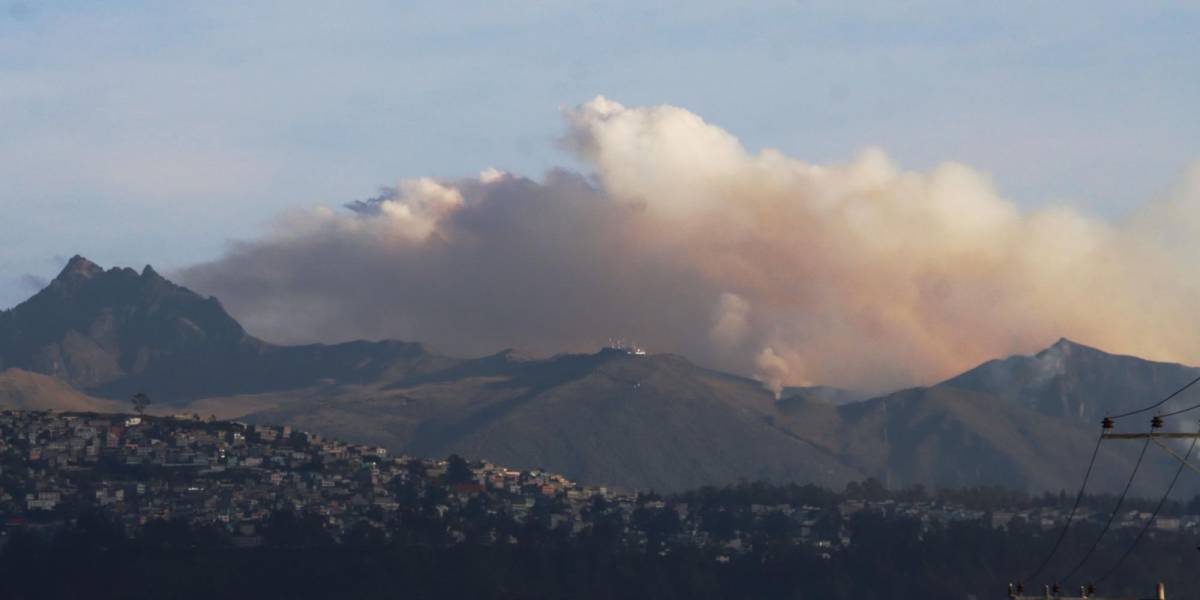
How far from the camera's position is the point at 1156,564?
197125 mm

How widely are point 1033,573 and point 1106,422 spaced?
13031 centimetres

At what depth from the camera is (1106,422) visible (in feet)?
235

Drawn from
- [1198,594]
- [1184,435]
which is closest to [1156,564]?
[1198,594]

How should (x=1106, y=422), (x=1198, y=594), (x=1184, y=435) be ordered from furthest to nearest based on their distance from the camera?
(x=1198, y=594) < (x=1184, y=435) < (x=1106, y=422)

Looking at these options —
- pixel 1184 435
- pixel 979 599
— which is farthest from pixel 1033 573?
pixel 1184 435

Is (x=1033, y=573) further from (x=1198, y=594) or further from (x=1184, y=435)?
(x=1184, y=435)

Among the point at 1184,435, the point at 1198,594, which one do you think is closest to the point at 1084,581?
the point at 1198,594

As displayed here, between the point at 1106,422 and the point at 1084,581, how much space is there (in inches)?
4797

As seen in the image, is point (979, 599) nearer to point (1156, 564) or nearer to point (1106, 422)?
point (1156, 564)

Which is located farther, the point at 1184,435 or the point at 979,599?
the point at 979,599

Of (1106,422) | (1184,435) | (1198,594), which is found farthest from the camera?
(1198,594)

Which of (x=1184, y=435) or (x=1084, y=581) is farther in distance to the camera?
(x=1084, y=581)

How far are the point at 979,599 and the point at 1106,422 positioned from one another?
5137 inches

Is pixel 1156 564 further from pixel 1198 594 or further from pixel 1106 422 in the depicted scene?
pixel 1106 422
